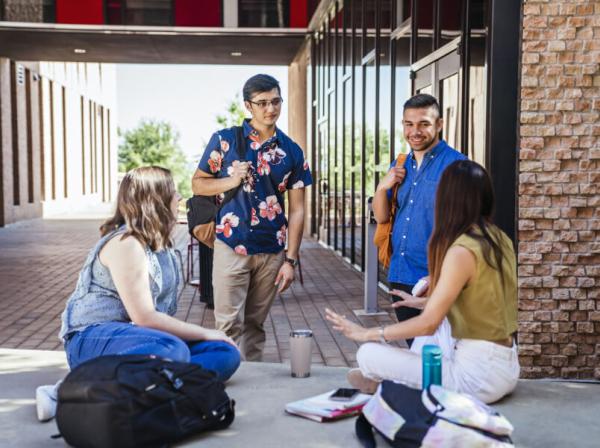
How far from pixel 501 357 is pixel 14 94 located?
1939 centimetres

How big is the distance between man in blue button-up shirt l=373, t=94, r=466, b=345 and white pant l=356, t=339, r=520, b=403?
0.47 meters

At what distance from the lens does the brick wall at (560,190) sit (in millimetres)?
4711

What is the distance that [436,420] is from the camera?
8.98ft

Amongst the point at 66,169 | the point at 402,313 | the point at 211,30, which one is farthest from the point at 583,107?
the point at 66,169

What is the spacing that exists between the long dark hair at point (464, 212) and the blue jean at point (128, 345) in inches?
48.4

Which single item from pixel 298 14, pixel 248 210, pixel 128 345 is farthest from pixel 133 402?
pixel 298 14

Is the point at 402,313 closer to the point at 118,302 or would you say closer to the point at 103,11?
the point at 118,302

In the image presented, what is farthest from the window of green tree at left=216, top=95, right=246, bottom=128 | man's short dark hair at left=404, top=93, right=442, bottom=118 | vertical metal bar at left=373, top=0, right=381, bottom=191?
green tree at left=216, top=95, right=246, bottom=128

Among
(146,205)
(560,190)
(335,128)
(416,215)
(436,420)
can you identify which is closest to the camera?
(436,420)

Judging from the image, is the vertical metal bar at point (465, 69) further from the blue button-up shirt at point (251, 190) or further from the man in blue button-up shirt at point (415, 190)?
the blue button-up shirt at point (251, 190)

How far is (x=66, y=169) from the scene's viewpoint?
93.8ft

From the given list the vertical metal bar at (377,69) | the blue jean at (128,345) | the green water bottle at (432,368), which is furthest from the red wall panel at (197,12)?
the green water bottle at (432,368)

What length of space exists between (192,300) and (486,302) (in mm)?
5525

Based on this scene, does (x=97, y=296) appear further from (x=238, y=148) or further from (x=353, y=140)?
(x=353, y=140)
